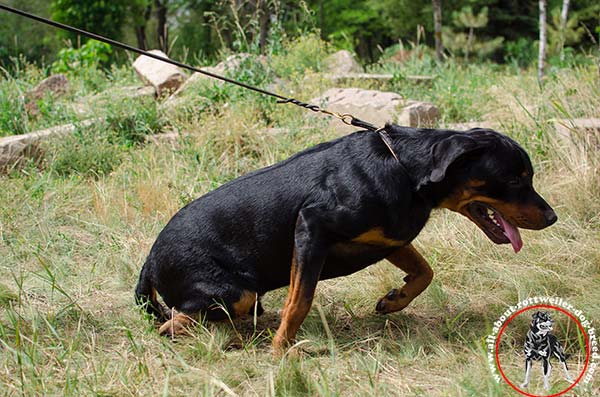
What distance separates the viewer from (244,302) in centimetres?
364

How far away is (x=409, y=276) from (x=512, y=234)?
0.69 meters

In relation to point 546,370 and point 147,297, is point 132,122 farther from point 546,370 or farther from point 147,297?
point 546,370

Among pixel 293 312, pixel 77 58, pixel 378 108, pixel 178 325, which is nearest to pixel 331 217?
pixel 293 312

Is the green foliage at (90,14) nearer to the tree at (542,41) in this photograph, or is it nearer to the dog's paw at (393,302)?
the tree at (542,41)

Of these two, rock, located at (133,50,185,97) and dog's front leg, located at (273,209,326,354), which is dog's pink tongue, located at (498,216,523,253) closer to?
dog's front leg, located at (273,209,326,354)

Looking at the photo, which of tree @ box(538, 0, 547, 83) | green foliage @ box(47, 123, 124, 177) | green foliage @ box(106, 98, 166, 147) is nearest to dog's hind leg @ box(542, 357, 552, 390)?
green foliage @ box(47, 123, 124, 177)

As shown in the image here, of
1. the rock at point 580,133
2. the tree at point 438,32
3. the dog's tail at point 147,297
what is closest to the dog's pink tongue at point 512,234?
the dog's tail at point 147,297

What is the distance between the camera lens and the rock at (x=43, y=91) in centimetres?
891

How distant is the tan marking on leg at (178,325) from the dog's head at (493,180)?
151 centimetres

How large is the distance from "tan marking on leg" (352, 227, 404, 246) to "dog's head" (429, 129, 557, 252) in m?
0.32

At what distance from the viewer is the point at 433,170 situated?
3.26 meters

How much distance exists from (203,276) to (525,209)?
5.65 feet

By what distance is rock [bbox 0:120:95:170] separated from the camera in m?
7.16

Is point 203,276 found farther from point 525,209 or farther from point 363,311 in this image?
point 525,209
